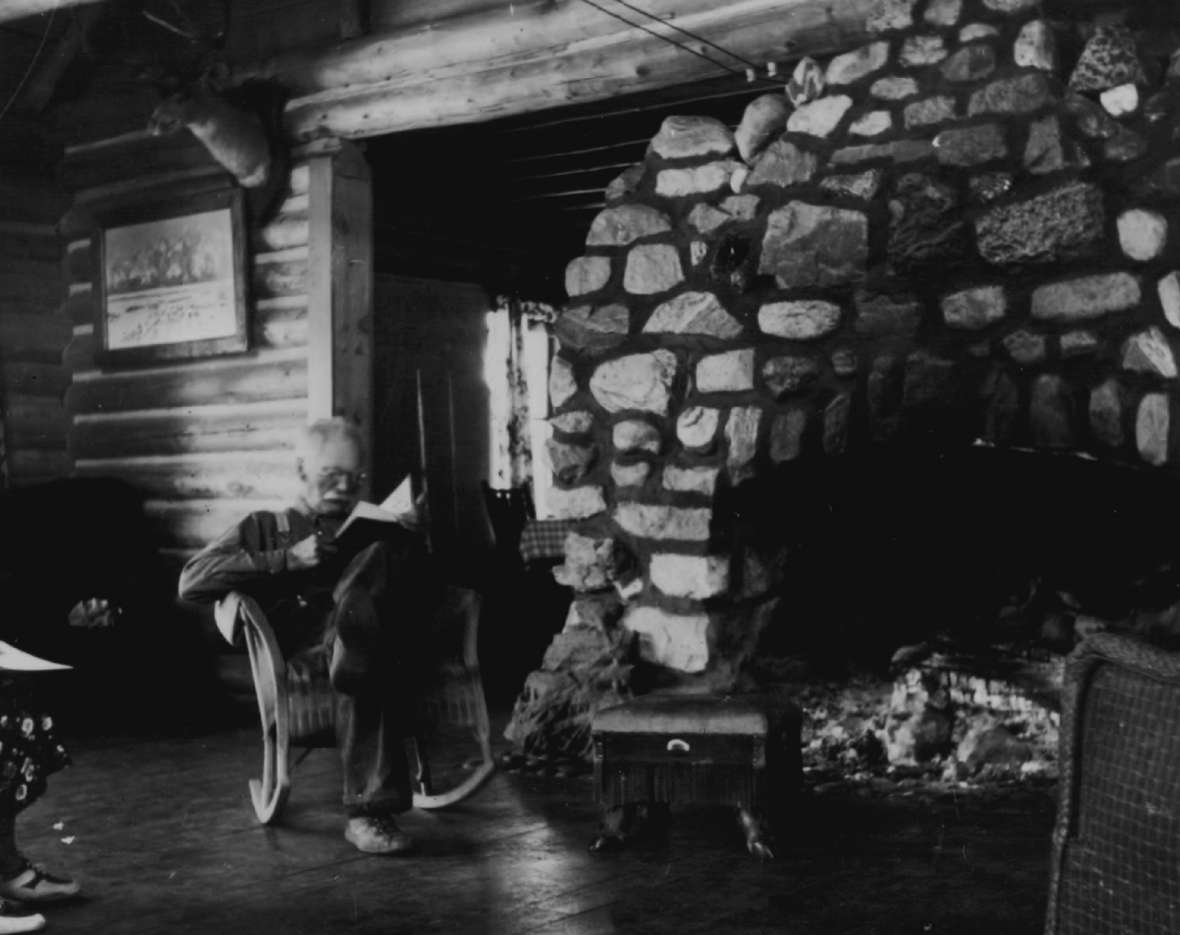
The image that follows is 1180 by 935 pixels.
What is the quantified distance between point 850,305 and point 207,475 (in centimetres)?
384

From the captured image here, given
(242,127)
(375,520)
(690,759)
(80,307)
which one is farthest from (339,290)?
(690,759)

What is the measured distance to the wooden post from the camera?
7.13 meters

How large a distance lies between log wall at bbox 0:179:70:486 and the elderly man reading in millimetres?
4081

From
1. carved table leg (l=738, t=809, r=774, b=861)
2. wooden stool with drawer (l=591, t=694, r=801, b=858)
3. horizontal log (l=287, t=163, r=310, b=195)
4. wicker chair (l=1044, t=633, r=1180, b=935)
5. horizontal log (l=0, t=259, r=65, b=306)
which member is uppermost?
horizontal log (l=287, t=163, r=310, b=195)

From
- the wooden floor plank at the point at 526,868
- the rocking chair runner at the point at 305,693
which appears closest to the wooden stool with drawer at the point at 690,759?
the wooden floor plank at the point at 526,868

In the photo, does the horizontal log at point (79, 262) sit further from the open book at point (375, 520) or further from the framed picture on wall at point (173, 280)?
the open book at point (375, 520)

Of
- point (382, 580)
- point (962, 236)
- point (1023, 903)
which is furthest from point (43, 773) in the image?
point (962, 236)

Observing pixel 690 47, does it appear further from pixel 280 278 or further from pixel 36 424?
pixel 36 424

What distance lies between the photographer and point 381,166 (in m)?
8.43

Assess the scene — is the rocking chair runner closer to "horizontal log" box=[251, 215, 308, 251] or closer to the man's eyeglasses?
the man's eyeglasses

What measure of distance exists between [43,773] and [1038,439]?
3.07 m

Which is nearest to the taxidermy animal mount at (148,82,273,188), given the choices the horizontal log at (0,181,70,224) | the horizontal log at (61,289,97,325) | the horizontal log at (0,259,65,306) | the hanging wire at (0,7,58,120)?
the hanging wire at (0,7,58,120)

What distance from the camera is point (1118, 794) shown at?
203 centimetres

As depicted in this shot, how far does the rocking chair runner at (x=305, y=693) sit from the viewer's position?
464 centimetres
